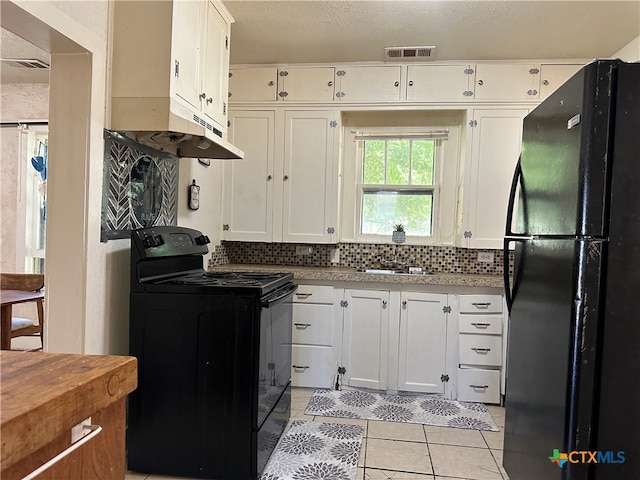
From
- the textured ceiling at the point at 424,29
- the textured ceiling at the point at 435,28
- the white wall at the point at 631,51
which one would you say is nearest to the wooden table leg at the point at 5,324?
the textured ceiling at the point at 424,29

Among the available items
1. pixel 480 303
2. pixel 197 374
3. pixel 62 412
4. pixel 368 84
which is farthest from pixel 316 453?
pixel 368 84

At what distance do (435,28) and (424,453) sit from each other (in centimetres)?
261

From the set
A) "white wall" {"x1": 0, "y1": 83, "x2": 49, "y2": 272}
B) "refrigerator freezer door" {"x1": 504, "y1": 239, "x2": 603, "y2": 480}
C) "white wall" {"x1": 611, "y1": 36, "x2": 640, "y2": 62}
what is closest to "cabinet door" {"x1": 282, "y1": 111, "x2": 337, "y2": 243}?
"refrigerator freezer door" {"x1": 504, "y1": 239, "x2": 603, "y2": 480}

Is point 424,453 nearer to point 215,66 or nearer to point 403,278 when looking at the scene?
point 403,278

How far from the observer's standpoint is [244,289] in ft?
6.13

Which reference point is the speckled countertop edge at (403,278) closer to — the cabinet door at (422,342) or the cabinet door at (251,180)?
the cabinet door at (422,342)

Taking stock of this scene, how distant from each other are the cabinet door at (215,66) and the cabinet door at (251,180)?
67 centimetres

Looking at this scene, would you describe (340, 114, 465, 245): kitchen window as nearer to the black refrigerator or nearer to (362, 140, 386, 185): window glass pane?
(362, 140, 386, 185): window glass pane

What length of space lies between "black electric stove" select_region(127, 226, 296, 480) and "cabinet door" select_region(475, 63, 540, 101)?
236 cm

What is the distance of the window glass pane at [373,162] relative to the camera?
3.66 metres

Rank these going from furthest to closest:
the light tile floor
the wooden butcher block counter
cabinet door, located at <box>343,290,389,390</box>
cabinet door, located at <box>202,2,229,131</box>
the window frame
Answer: the window frame
cabinet door, located at <box>343,290,389,390</box>
cabinet door, located at <box>202,2,229,131</box>
the light tile floor
the wooden butcher block counter

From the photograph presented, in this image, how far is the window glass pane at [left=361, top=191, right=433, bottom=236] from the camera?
3604 millimetres

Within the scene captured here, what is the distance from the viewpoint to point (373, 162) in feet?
12.0

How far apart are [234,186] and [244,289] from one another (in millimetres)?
1701
